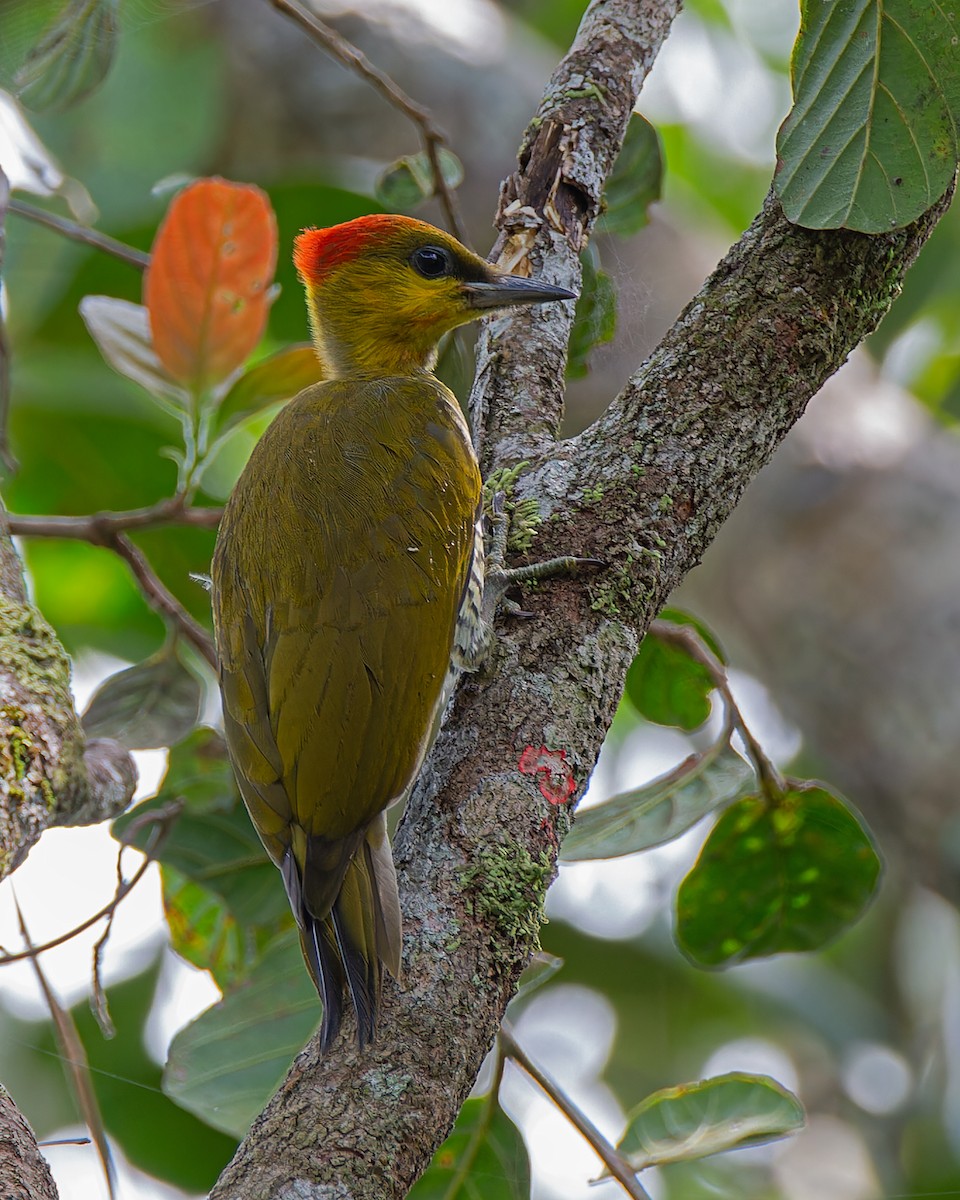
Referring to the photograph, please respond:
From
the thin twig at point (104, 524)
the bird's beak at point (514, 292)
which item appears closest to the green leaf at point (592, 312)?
the bird's beak at point (514, 292)

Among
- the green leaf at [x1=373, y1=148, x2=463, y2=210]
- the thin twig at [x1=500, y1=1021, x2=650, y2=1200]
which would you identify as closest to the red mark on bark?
the thin twig at [x1=500, y1=1021, x2=650, y2=1200]

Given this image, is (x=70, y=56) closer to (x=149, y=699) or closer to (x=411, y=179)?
(x=411, y=179)

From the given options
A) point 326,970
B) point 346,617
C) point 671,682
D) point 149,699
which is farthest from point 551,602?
point 149,699

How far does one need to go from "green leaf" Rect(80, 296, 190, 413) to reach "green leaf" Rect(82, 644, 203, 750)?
53 centimetres

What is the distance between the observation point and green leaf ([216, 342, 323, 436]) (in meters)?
2.62

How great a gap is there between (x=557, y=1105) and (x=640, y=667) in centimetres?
87

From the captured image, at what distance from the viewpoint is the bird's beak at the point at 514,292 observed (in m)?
2.07

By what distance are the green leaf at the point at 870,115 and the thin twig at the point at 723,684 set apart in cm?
83

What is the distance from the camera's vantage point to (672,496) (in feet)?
5.41

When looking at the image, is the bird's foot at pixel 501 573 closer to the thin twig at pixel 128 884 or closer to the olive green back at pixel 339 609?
the olive green back at pixel 339 609

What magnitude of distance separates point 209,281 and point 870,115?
135 centimetres

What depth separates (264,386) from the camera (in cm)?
265

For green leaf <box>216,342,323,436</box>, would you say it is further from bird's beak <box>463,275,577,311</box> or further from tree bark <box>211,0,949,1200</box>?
tree bark <box>211,0,949,1200</box>

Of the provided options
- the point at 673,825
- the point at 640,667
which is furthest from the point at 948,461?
the point at 673,825
